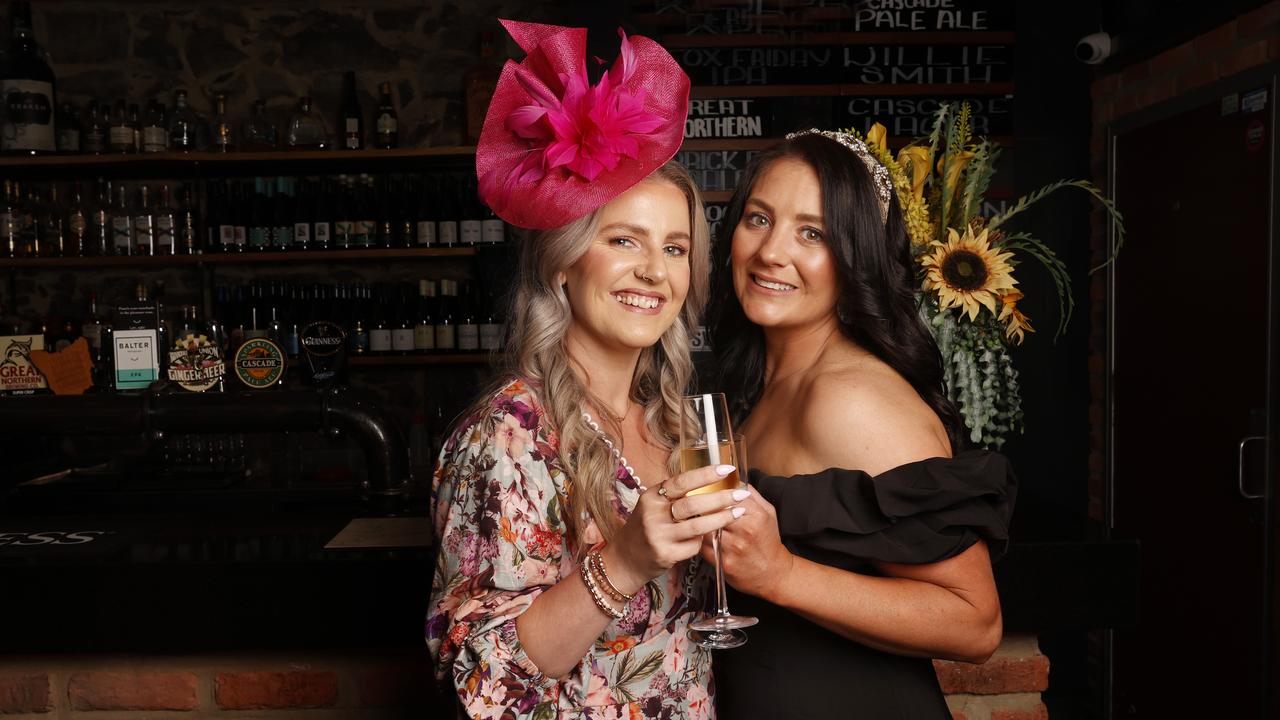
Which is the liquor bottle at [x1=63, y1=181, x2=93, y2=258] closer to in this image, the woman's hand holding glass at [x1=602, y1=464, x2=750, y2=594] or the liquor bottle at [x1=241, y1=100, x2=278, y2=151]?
the liquor bottle at [x1=241, y1=100, x2=278, y2=151]

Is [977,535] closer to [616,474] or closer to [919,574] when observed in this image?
[919,574]

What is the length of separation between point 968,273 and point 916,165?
248 millimetres

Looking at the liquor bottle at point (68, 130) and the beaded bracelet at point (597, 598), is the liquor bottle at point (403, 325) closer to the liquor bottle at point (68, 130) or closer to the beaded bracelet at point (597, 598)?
the liquor bottle at point (68, 130)

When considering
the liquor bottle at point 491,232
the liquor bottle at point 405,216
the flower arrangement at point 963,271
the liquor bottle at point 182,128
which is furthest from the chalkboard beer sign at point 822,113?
the liquor bottle at point 182,128

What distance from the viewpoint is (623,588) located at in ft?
3.53

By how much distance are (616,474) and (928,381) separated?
22.1 inches

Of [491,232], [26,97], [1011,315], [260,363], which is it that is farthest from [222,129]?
[1011,315]

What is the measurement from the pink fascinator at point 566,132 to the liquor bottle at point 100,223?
394cm

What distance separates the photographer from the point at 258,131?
4.55 metres

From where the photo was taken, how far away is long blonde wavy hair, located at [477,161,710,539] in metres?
1.25

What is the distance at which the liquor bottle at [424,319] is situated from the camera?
14.7 ft

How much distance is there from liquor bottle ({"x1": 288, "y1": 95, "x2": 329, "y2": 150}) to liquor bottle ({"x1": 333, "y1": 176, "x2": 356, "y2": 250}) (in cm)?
23

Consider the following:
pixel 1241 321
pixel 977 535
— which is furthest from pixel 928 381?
pixel 1241 321

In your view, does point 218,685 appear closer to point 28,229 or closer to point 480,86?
point 480,86
